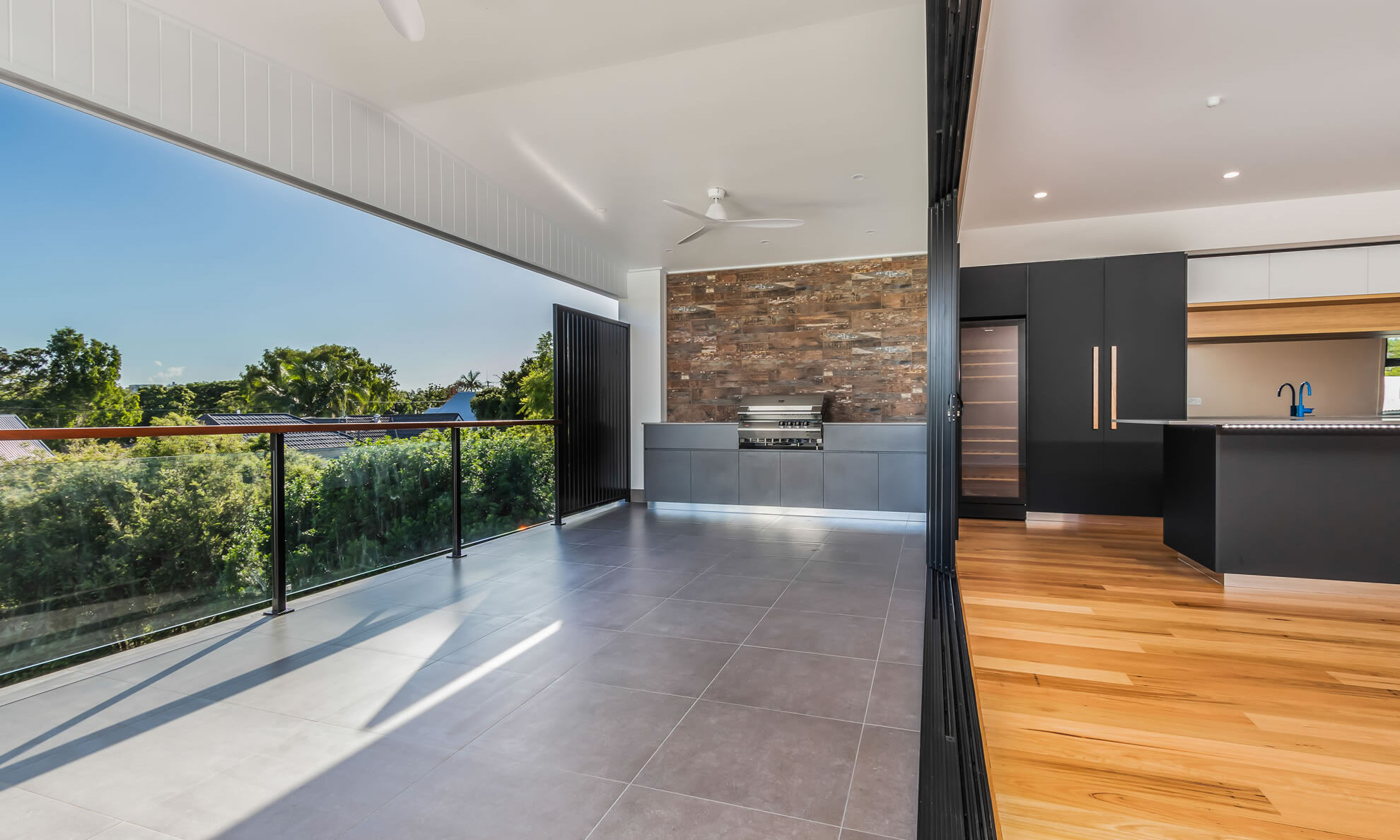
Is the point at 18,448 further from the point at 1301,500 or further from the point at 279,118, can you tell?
the point at 1301,500

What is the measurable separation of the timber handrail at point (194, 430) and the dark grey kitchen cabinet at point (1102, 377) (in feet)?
16.3

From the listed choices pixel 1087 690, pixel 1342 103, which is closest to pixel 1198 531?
pixel 1087 690

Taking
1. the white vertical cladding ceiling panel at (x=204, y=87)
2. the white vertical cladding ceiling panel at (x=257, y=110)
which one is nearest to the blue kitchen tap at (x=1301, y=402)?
the white vertical cladding ceiling panel at (x=257, y=110)

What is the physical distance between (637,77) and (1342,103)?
13.2 ft

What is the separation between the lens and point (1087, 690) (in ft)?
7.15

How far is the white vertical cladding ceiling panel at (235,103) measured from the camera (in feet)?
7.57

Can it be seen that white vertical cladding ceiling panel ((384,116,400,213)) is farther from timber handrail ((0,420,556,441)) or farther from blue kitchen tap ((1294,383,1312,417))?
blue kitchen tap ((1294,383,1312,417))

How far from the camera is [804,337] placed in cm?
672

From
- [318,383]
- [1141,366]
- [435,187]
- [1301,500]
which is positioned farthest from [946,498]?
[318,383]

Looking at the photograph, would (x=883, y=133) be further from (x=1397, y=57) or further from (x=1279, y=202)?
(x=1279, y=202)

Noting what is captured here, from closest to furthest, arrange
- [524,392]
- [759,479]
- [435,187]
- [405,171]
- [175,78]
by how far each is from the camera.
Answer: [175,78] → [405,171] → [435,187] → [759,479] → [524,392]

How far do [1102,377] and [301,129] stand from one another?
610 cm

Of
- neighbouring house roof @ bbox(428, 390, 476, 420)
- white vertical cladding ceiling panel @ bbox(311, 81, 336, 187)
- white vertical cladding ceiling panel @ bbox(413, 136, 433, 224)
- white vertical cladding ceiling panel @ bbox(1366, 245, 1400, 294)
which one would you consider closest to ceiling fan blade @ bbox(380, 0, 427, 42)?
white vertical cladding ceiling panel @ bbox(311, 81, 336, 187)

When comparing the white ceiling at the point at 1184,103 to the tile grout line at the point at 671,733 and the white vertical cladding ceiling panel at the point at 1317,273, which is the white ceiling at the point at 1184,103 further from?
the tile grout line at the point at 671,733
